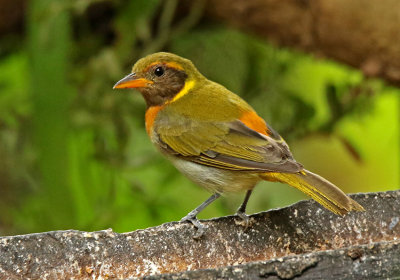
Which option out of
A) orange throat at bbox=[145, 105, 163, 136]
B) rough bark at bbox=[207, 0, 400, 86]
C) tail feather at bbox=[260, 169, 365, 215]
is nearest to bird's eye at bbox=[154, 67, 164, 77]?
orange throat at bbox=[145, 105, 163, 136]

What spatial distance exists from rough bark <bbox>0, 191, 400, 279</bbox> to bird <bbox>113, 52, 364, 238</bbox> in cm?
10

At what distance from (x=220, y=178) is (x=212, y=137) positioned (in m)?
0.16

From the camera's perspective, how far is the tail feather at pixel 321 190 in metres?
2.43

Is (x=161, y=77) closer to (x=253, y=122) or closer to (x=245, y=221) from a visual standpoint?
(x=253, y=122)

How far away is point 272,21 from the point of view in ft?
14.2

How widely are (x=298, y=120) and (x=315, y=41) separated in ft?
1.48

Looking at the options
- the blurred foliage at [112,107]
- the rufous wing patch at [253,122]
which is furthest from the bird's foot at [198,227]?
the blurred foliage at [112,107]

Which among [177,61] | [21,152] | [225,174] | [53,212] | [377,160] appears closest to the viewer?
[225,174]

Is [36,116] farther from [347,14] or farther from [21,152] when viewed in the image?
[347,14]

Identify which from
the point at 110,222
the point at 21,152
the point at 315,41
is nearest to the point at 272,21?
the point at 315,41

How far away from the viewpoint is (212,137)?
2988 mm

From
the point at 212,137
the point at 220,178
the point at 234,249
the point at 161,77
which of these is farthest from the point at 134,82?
the point at 234,249

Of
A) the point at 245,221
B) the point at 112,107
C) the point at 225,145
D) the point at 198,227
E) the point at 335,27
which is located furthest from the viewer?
the point at 112,107

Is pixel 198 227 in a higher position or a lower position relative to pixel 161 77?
lower
